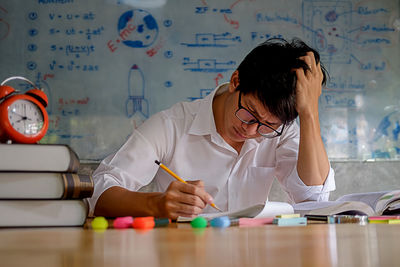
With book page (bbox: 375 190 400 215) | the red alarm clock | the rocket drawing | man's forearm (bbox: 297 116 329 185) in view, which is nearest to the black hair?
man's forearm (bbox: 297 116 329 185)

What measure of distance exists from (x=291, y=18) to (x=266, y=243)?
2943 millimetres

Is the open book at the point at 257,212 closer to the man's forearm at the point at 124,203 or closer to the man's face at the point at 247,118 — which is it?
the man's forearm at the point at 124,203

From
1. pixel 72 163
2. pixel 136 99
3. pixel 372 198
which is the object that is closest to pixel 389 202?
pixel 372 198

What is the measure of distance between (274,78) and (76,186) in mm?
776

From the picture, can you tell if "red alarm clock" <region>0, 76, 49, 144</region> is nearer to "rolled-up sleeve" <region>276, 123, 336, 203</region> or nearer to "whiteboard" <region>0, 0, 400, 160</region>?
"rolled-up sleeve" <region>276, 123, 336, 203</region>

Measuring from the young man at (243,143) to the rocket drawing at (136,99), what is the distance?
1295 millimetres

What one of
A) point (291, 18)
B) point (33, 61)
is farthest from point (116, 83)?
point (291, 18)

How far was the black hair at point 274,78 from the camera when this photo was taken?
1.39 meters

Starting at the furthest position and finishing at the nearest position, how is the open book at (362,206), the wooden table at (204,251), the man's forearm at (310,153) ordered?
the man's forearm at (310,153)
the open book at (362,206)
the wooden table at (204,251)

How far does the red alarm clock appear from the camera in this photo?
899mm

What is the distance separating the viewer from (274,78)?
139cm

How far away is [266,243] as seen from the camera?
52 cm

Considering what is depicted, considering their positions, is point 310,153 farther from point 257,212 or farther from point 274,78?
point 257,212

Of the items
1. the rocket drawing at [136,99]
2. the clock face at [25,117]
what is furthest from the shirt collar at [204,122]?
the rocket drawing at [136,99]
